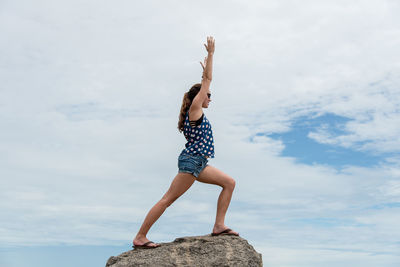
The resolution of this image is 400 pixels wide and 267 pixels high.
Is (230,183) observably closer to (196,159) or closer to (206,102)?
(196,159)

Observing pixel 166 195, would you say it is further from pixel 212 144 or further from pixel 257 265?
pixel 257 265

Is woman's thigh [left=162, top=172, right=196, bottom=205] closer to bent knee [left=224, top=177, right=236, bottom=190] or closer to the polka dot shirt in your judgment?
the polka dot shirt

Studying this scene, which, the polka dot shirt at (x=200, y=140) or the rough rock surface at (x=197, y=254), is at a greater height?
the polka dot shirt at (x=200, y=140)

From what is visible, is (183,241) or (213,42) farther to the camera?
(183,241)

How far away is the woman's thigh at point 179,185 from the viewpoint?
357 inches

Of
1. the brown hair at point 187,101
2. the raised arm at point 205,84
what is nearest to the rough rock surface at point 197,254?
the brown hair at point 187,101

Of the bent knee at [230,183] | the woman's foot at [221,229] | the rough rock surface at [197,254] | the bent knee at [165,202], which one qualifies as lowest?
the rough rock surface at [197,254]

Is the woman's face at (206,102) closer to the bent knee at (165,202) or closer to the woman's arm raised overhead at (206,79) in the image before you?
the woman's arm raised overhead at (206,79)

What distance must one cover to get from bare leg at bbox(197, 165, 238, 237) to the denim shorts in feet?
0.52

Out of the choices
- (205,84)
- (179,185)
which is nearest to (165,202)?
(179,185)

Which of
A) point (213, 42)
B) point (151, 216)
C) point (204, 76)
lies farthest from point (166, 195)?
point (213, 42)

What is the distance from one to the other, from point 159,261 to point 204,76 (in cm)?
370

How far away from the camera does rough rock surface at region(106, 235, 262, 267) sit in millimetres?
8922

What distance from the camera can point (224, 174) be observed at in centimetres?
943
